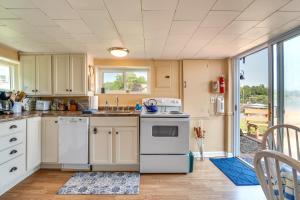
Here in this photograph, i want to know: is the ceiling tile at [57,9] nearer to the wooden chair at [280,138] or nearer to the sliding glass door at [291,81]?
the wooden chair at [280,138]

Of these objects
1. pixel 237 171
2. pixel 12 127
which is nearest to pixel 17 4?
pixel 12 127

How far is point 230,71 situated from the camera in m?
3.87

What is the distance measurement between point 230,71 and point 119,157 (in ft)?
8.91

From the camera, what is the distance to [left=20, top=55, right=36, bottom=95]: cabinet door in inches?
141

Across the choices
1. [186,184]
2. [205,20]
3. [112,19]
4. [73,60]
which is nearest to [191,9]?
[205,20]

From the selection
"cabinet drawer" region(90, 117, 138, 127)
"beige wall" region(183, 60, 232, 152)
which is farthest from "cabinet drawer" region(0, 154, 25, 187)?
"beige wall" region(183, 60, 232, 152)

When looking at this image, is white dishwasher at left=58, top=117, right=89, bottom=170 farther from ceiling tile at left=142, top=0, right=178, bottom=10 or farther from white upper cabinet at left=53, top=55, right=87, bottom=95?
ceiling tile at left=142, top=0, right=178, bottom=10

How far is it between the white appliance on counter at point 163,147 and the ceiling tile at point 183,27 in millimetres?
1266

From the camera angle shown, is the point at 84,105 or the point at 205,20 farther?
the point at 84,105

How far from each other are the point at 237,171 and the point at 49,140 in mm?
3104

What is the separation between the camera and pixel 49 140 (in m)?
3.12

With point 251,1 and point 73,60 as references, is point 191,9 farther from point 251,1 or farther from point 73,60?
point 73,60

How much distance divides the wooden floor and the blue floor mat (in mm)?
108

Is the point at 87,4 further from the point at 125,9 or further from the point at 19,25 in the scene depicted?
the point at 19,25
